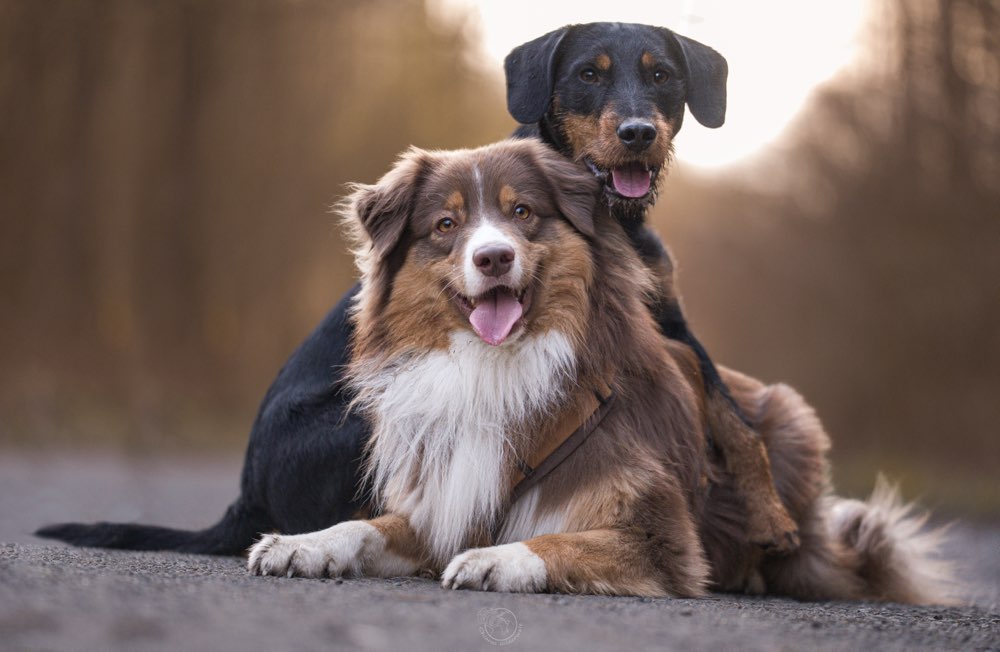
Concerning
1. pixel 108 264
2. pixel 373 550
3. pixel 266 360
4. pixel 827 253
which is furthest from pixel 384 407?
pixel 266 360

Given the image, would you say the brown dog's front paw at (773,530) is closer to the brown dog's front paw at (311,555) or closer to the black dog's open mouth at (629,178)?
the black dog's open mouth at (629,178)

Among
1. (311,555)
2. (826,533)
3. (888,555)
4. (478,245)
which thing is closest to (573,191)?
(478,245)

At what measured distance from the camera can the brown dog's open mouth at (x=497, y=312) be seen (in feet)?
16.1

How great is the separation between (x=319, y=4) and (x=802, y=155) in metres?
8.60

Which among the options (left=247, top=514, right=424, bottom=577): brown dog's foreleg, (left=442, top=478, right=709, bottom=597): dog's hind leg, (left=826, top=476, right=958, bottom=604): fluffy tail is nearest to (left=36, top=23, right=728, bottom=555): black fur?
(left=247, top=514, right=424, bottom=577): brown dog's foreleg

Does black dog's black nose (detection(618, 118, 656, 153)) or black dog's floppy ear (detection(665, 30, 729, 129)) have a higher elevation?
black dog's floppy ear (detection(665, 30, 729, 129))

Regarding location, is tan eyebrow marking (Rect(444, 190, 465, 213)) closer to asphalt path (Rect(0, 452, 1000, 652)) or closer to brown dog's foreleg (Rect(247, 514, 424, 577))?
brown dog's foreleg (Rect(247, 514, 424, 577))

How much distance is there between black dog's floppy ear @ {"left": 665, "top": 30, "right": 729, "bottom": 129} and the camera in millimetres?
5867

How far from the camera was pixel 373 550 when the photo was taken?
15.7 feet

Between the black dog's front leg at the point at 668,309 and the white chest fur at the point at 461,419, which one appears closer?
the white chest fur at the point at 461,419

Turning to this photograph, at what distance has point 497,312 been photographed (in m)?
4.92

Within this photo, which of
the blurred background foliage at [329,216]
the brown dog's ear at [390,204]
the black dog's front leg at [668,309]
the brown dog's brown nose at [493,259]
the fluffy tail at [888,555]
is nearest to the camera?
the brown dog's brown nose at [493,259]

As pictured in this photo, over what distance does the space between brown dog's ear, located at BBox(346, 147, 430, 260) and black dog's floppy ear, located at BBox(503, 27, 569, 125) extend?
625mm

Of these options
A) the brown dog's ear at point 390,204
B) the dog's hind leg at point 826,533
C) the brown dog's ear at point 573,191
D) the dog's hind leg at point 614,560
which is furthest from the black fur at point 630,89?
the dog's hind leg at point 614,560
